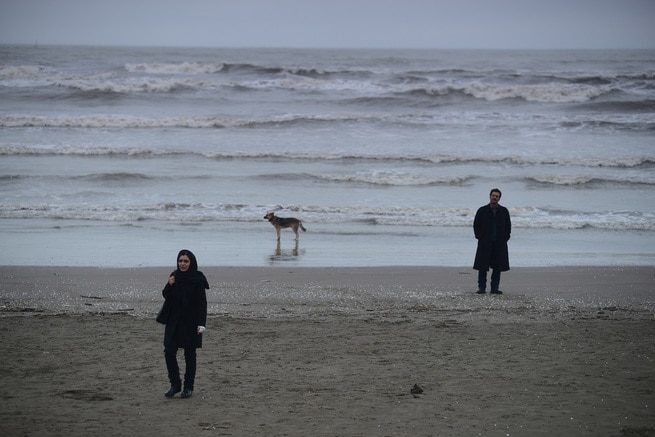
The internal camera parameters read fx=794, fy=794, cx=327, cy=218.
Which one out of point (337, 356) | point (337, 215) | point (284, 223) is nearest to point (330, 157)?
point (337, 215)

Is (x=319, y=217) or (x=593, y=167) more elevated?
(x=593, y=167)

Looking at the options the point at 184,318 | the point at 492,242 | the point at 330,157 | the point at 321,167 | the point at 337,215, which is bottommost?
the point at 184,318

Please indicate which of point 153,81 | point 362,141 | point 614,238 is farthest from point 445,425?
point 153,81

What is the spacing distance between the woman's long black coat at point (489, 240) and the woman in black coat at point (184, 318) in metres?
5.21

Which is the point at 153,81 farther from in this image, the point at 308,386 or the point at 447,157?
the point at 308,386

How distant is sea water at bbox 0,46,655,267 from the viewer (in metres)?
13.8

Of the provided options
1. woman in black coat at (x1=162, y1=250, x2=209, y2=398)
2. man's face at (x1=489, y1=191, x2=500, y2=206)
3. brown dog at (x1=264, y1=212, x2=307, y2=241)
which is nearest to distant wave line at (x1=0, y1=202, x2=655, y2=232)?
brown dog at (x1=264, y1=212, x2=307, y2=241)

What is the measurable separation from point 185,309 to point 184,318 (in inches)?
2.9

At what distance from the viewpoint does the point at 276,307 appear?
9.47 m

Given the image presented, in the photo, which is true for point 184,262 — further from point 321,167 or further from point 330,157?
point 330,157

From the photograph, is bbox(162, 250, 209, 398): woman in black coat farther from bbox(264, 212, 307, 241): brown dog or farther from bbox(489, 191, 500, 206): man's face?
bbox(264, 212, 307, 241): brown dog

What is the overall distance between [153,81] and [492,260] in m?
35.9

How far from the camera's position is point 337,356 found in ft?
24.2

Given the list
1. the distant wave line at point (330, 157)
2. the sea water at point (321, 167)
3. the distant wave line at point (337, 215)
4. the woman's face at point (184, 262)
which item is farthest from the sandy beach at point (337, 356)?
the distant wave line at point (330, 157)
